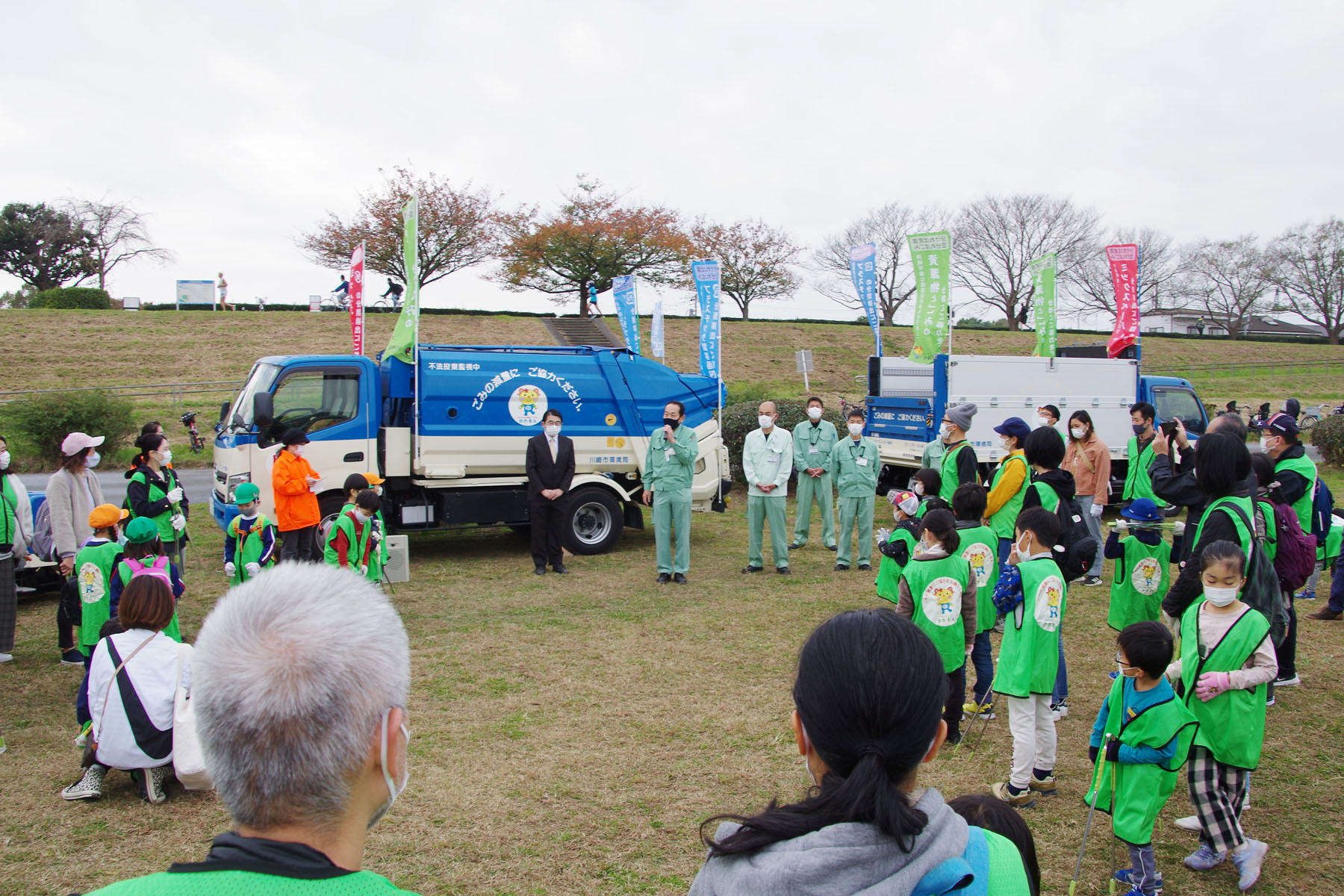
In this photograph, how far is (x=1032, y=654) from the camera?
4152mm

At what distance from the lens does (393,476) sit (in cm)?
995

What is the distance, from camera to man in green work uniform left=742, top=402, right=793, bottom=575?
962cm

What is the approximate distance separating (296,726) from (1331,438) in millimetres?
22131

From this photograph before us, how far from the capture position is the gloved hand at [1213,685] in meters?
3.56

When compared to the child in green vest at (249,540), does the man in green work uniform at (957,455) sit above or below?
above

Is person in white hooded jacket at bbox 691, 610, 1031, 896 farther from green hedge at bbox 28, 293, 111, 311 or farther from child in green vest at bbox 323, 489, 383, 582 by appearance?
green hedge at bbox 28, 293, 111, 311

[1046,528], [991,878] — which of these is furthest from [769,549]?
[991,878]

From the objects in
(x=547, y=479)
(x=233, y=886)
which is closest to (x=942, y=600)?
(x=233, y=886)

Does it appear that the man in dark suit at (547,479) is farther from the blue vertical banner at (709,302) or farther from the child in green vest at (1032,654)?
the blue vertical banner at (709,302)

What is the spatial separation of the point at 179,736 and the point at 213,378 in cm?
2592

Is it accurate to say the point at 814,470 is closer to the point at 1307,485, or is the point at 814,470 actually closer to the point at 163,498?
the point at 1307,485

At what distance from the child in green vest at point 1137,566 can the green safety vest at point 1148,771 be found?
6.48 feet

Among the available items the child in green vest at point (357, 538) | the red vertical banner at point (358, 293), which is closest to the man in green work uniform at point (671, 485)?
the child in green vest at point (357, 538)

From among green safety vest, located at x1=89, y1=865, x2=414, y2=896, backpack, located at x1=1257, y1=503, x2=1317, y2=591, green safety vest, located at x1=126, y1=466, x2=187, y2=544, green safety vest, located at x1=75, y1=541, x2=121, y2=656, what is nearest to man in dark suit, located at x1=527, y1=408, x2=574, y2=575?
green safety vest, located at x1=126, y1=466, x2=187, y2=544
